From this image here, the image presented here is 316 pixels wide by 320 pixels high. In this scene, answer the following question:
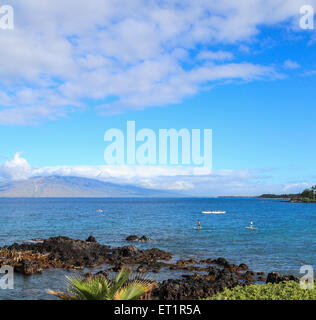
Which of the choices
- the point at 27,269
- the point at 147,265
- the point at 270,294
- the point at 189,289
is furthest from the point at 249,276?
the point at 27,269

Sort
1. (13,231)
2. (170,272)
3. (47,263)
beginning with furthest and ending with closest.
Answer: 1. (13,231)
2. (47,263)
3. (170,272)

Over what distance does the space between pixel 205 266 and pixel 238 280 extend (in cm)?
677

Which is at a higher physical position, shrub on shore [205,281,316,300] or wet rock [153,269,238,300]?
shrub on shore [205,281,316,300]

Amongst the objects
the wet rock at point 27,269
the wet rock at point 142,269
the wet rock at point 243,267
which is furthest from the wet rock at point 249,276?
the wet rock at point 27,269

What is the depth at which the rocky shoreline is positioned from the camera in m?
23.7

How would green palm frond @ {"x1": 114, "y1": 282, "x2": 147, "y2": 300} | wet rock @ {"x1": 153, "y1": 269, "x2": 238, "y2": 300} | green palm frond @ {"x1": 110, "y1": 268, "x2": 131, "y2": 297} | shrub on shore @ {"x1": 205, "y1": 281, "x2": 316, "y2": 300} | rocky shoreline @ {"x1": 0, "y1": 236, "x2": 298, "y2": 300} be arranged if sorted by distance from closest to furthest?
green palm frond @ {"x1": 114, "y1": 282, "x2": 147, "y2": 300} < green palm frond @ {"x1": 110, "y1": 268, "x2": 131, "y2": 297} < shrub on shore @ {"x1": 205, "y1": 281, "x2": 316, "y2": 300} < wet rock @ {"x1": 153, "y1": 269, "x2": 238, "y2": 300} < rocky shoreline @ {"x1": 0, "y1": 236, "x2": 298, "y2": 300}

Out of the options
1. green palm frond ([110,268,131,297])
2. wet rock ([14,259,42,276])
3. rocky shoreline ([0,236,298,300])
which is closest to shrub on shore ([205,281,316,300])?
green palm frond ([110,268,131,297])

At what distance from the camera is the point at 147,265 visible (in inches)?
1346

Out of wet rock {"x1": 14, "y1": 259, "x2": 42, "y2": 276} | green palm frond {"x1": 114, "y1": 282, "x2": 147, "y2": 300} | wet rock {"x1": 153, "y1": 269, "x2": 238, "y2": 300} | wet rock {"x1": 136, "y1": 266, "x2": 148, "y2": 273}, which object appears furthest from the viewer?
wet rock {"x1": 136, "y1": 266, "x2": 148, "y2": 273}

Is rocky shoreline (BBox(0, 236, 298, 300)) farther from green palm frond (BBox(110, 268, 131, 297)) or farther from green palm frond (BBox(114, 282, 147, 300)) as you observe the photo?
green palm frond (BBox(114, 282, 147, 300))

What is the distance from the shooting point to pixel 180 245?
160ft

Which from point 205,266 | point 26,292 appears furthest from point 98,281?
point 205,266

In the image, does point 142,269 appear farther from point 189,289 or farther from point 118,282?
point 118,282
